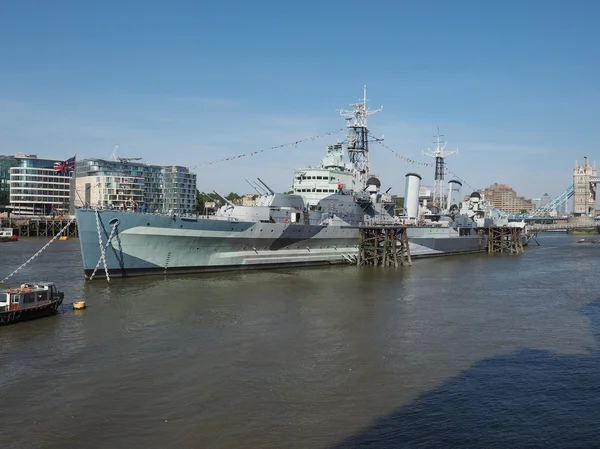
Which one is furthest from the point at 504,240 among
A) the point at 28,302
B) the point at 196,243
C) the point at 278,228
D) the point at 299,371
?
the point at 28,302

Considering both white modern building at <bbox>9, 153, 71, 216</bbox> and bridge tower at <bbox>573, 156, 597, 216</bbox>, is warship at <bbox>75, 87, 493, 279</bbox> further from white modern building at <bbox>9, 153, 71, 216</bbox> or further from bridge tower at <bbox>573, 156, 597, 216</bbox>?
bridge tower at <bbox>573, 156, 597, 216</bbox>

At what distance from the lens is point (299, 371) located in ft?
44.8

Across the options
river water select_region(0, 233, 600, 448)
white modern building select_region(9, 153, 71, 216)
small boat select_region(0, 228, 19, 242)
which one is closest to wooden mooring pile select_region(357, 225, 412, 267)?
river water select_region(0, 233, 600, 448)

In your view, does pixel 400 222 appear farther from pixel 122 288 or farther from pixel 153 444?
pixel 153 444

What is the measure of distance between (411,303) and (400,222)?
22.5 meters

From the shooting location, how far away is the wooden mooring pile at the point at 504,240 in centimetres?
6047

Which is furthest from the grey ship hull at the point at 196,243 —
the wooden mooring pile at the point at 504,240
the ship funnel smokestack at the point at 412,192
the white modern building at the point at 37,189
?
the white modern building at the point at 37,189

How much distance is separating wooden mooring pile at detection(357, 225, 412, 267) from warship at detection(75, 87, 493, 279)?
97cm

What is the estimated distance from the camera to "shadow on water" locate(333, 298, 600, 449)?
978cm

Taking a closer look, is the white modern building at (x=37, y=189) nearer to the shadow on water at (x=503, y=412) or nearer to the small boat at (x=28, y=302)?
the small boat at (x=28, y=302)

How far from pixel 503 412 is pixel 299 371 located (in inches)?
207

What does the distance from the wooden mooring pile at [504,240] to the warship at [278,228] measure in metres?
7.85

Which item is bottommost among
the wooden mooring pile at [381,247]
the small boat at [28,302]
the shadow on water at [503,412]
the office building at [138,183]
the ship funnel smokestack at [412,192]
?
the shadow on water at [503,412]

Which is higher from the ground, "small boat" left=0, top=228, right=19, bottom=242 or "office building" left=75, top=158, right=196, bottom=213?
"office building" left=75, top=158, right=196, bottom=213
